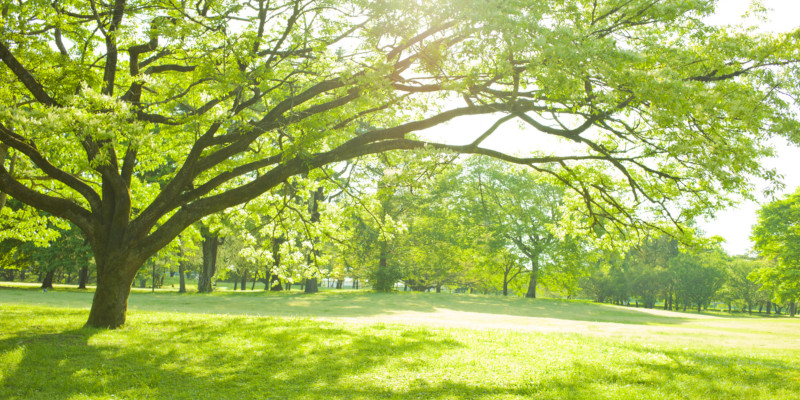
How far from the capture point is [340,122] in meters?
12.0

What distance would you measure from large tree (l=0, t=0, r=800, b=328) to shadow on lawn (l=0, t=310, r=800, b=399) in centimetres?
267

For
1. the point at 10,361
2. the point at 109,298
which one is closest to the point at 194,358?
the point at 10,361

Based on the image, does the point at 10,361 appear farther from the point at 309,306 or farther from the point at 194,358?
the point at 309,306

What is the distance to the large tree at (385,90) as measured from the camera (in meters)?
7.50

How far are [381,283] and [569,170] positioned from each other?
31.6 meters

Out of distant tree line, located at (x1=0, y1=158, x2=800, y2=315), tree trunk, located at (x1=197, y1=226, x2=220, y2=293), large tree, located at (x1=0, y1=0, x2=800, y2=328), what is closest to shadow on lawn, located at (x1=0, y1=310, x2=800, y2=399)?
large tree, located at (x1=0, y1=0, x2=800, y2=328)

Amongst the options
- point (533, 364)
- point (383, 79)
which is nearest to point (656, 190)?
point (533, 364)

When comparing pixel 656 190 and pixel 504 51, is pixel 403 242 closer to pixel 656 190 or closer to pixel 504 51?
pixel 656 190

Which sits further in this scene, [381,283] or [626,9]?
[381,283]

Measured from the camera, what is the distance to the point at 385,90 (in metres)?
8.70

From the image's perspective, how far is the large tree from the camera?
750 centimetres

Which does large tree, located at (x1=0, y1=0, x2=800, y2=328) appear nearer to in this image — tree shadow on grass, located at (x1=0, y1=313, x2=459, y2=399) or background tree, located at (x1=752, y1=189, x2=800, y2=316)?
tree shadow on grass, located at (x1=0, y1=313, x2=459, y2=399)

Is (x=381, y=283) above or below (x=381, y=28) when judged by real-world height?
below

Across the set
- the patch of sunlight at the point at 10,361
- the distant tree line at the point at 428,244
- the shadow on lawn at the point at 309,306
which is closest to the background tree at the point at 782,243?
the distant tree line at the point at 428,244
